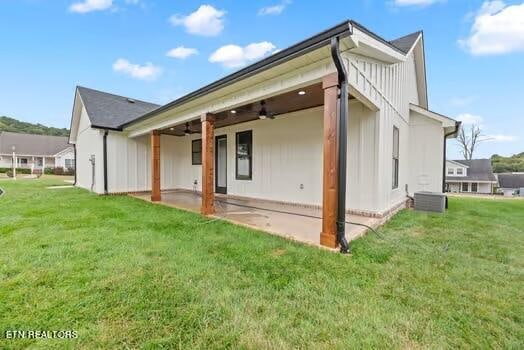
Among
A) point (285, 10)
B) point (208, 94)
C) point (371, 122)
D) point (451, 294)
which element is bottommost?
point (451, 294)

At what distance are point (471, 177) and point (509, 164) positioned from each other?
18610 millimetres

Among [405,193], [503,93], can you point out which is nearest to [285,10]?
[405,193]

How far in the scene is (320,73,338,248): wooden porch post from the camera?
3383 millimetres

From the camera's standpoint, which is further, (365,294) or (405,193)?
(405,193)

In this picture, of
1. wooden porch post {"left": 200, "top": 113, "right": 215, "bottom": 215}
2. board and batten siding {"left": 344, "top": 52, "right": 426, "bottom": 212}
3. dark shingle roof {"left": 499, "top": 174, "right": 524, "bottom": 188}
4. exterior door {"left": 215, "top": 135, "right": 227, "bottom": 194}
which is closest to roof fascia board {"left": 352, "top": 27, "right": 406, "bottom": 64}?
board and batten siding {"left": 344, "top": 52, "right": 426, "bottom": 212}

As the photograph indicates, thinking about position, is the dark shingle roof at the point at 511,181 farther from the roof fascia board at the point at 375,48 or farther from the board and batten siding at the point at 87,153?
the board and batten siding at the point at 87,153

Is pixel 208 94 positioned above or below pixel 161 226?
above

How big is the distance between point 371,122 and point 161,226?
4.87 meters

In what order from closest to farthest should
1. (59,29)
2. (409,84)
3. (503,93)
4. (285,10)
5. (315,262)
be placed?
(315,262)
(409,84)
(285,10)
(59,29)
(503,93)

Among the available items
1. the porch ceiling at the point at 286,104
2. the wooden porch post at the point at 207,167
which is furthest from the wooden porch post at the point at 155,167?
the wooden porch post at the point at 207,167

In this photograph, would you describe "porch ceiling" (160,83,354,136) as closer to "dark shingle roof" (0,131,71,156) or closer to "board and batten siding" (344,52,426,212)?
"board and batten siding" (344,52,426,212)

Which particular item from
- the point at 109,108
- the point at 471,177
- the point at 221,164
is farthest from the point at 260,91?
the point at 471,177

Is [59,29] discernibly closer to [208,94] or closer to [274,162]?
[208,94]

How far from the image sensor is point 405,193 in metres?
7.73
